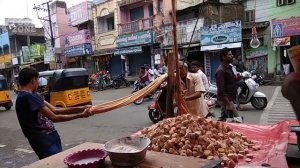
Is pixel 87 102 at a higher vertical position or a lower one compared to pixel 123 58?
A: lower

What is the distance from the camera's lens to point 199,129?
10.8 ft

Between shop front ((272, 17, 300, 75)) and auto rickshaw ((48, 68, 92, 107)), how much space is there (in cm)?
1065

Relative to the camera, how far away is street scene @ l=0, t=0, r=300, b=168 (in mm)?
2900

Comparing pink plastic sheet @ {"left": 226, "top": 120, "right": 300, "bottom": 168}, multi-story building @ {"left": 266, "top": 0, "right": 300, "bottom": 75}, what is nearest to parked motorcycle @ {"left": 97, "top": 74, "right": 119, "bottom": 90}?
multi-story building @ {"left": 266, "top": 0, "right": 300, "bottom": 75}

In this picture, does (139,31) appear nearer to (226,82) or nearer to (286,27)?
(286,27)

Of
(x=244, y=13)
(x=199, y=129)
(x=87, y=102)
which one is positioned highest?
(x=244, y=13)

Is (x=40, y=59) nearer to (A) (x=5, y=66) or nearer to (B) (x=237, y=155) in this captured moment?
(A) (x=5, y=66)

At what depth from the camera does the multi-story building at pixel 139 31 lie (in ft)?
68.8

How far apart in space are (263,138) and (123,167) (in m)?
2.47

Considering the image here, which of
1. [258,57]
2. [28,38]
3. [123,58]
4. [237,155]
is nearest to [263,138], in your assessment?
[237,155]

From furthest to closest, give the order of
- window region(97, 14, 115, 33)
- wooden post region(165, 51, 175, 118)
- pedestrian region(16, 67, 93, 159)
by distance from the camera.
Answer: window region(97, 14, 115, 33) < wooden post region(165, 51, 175, 118) < pedestrian region(16, 67, 93, 159)

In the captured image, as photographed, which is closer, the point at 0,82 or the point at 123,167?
the point at 123,167

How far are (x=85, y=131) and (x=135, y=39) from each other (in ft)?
48.4

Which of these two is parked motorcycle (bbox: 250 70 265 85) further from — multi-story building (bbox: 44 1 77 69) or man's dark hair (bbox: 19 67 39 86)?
multi-story building (bbox: 44 1 77 69)
